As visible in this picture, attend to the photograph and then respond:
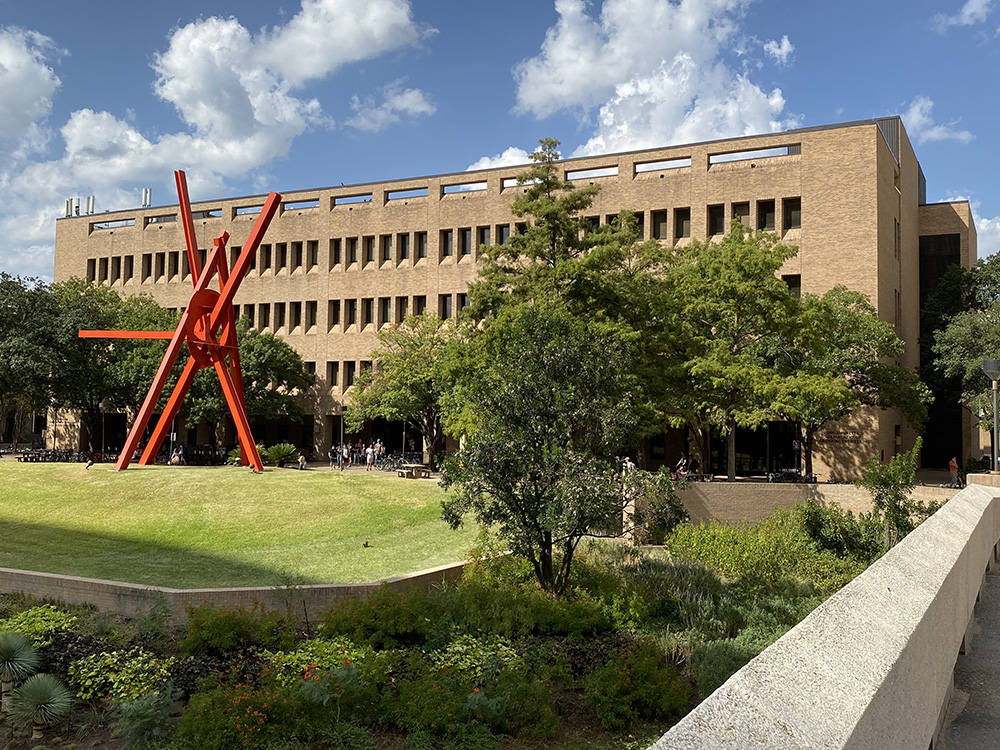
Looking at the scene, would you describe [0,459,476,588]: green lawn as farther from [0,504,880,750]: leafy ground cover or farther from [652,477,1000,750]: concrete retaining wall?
[652,477,1000,750]: concrete retaining wall

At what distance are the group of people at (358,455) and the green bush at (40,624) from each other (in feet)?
97.6

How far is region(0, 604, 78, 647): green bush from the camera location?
37.9 ft

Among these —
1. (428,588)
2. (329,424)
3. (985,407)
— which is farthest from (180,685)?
(329,424)

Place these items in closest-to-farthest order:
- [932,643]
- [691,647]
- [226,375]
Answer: [932,643] < [691,647] < [226,375]

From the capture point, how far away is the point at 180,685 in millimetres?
10148

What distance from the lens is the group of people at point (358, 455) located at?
44250 mm

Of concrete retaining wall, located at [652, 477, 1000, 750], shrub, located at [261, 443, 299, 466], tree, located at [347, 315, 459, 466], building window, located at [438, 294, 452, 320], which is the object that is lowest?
shrub, located at [261, 443, 299, 466]

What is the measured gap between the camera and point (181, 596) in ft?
44.7

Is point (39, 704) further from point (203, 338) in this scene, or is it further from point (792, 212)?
point (792, 212)

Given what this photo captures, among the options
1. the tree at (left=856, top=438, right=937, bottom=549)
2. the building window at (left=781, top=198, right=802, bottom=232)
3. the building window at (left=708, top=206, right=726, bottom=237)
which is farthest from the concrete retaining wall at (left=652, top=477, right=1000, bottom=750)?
the building window at (left=708, top=206, right=726, bottom=237)

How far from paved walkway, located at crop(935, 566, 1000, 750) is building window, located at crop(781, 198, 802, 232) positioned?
125 feet

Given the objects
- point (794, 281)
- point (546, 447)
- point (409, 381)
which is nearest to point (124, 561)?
point (546, 447)

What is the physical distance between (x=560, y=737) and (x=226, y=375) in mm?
25184

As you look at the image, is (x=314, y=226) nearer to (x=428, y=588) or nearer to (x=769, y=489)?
(x=769, y=489)
